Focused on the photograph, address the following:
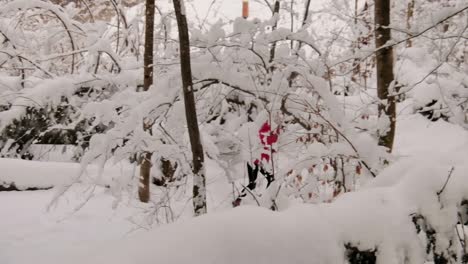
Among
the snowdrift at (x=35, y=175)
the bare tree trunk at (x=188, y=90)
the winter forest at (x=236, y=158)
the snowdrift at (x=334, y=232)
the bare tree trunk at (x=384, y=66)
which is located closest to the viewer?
the snowdrift at (x=334, y=232)

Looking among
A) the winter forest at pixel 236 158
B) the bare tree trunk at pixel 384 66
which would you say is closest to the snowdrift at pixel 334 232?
the winter forest at pixel 236 158

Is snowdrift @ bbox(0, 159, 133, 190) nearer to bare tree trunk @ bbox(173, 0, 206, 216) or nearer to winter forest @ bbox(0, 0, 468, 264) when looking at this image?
winter forest @ bbox(0, 0, 468, 264)

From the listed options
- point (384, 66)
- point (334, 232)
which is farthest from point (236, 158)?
point (334, 232)

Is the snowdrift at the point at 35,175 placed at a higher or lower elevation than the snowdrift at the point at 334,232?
lower

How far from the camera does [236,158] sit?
418cm

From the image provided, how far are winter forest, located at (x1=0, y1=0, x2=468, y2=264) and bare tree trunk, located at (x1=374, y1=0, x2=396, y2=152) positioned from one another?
0.01m

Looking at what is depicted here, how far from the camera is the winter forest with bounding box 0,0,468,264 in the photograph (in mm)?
1643

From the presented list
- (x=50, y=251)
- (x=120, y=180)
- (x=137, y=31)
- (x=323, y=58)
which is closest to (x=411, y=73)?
(x=137, y=31)

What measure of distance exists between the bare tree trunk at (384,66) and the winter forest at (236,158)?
13 mm

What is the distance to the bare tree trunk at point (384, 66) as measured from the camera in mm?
3764

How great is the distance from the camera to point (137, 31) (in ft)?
23.0

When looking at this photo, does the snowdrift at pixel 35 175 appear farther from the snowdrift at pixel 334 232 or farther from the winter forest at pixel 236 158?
the snowdrift at pixel 334 232

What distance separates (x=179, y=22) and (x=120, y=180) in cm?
170

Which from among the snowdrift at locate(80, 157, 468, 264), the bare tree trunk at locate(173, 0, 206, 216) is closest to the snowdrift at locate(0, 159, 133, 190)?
the bare tree trunk at locate(173, 0, 206, 216)
